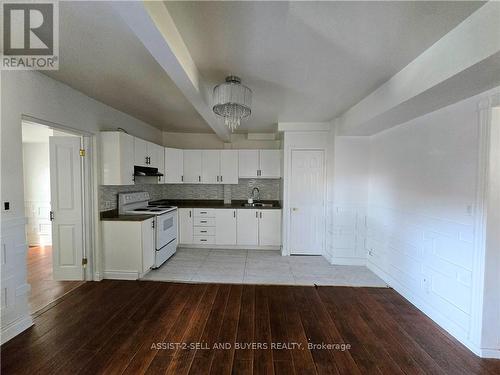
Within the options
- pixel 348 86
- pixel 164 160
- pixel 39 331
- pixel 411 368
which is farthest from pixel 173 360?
pixel 164 160

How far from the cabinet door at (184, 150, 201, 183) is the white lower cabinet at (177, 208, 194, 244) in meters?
0.71

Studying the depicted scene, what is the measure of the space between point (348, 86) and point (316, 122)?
1.56 meters

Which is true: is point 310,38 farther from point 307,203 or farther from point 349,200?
point 307,203

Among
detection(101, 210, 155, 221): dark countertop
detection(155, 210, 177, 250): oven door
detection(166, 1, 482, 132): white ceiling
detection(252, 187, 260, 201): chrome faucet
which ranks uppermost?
detection(166, 1, 482, 132): white ceiling

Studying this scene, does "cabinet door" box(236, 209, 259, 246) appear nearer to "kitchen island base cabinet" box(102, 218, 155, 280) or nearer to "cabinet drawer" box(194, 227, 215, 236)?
"cabinet drawer" box(194, 227, 215, 236)

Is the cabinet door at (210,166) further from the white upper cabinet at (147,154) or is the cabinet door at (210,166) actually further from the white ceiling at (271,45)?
the white ceiling at (271,45)

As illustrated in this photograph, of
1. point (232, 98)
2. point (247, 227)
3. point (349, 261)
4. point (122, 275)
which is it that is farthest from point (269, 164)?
point (122, 275)

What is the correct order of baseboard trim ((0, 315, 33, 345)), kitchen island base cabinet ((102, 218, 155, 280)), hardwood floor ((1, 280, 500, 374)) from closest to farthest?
hardwood floor ((1, 280, 500, 374)) → baseboard trim ((0, 315, 33, 345)) → kitchen island base cabinet ((102, 218, 155, 280))

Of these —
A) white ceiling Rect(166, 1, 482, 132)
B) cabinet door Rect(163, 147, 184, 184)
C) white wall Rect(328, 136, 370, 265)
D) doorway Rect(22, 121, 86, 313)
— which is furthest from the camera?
cabinet door Rect(163, 147, 184, 184)

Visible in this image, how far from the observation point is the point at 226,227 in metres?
4.50

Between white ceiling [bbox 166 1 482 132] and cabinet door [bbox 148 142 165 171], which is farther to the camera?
cabinet door [bbox 148 142 165 171]

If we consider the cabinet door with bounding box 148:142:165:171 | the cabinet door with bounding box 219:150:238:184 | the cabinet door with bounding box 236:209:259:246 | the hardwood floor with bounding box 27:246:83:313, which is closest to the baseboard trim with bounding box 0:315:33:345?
the hardwood floor with bounding box 27:246:83:313

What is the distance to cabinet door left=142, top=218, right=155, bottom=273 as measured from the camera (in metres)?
3.14

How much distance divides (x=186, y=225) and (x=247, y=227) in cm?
129
